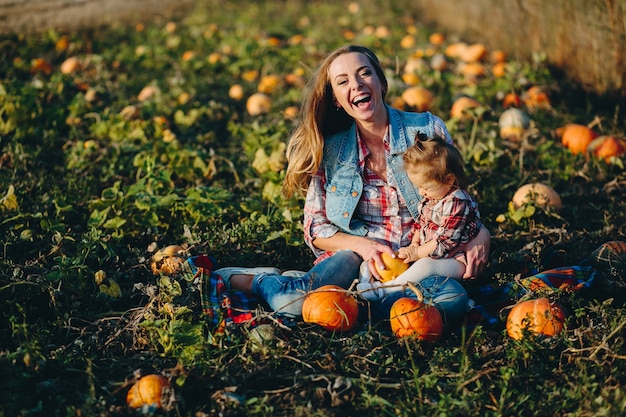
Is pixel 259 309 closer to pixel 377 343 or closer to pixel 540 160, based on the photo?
pixel 377 343

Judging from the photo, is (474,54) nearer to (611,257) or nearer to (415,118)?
(415,118)

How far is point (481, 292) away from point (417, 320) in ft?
2.22

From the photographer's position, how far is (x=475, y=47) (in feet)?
24.2

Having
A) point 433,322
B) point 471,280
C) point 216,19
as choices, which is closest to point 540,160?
point 471,280

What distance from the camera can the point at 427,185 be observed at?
11.7ft

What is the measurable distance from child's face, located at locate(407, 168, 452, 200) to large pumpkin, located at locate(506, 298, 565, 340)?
72cm

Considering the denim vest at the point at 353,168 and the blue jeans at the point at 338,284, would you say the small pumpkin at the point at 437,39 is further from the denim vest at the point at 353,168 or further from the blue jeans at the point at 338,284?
the blue jeans at the point at 338,284

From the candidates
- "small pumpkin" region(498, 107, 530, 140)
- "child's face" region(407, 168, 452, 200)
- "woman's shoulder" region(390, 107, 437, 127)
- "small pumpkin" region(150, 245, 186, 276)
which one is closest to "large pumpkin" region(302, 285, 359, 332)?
"child's face" region(407, 168, 452, 200)

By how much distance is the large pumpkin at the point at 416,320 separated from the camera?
3240 millimetres

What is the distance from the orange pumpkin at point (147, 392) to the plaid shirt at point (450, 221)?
159 centimetres

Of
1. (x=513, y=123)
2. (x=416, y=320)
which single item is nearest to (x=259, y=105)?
(x=513, y=123)

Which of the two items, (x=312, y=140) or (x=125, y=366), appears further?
(x=312, y=140)

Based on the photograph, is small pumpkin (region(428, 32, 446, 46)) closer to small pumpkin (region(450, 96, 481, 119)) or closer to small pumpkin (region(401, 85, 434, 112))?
small pumpkin (region(401, 85, 434, 112))

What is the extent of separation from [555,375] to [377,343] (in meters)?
0.84
